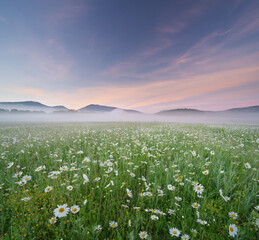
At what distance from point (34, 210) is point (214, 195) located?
3176 millimetres

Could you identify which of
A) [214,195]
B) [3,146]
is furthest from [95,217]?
[3,146]

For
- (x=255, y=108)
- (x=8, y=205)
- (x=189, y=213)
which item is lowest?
(x=189, y=213)

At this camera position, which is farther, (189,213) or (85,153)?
(85,153)

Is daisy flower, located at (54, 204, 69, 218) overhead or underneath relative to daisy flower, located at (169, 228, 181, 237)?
overhead

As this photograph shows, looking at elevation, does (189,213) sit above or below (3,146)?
below

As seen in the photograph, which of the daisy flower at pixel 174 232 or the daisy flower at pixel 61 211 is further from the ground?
the daisy flower at pixel 61 211

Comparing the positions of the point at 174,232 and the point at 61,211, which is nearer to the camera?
the point at 174,232

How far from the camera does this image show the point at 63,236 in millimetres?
1571

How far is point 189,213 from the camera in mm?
1979

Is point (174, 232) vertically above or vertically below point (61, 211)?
below

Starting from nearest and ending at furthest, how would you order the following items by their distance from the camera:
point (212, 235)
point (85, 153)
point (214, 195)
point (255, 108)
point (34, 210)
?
Result: point (212, 235)
point (34, 210)
point (214, 195)
point (85, 153)
point (255, 108)

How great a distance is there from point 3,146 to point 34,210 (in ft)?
16.1

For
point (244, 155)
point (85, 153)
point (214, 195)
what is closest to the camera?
point (214, 195)

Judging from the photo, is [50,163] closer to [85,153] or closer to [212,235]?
[85,153]
